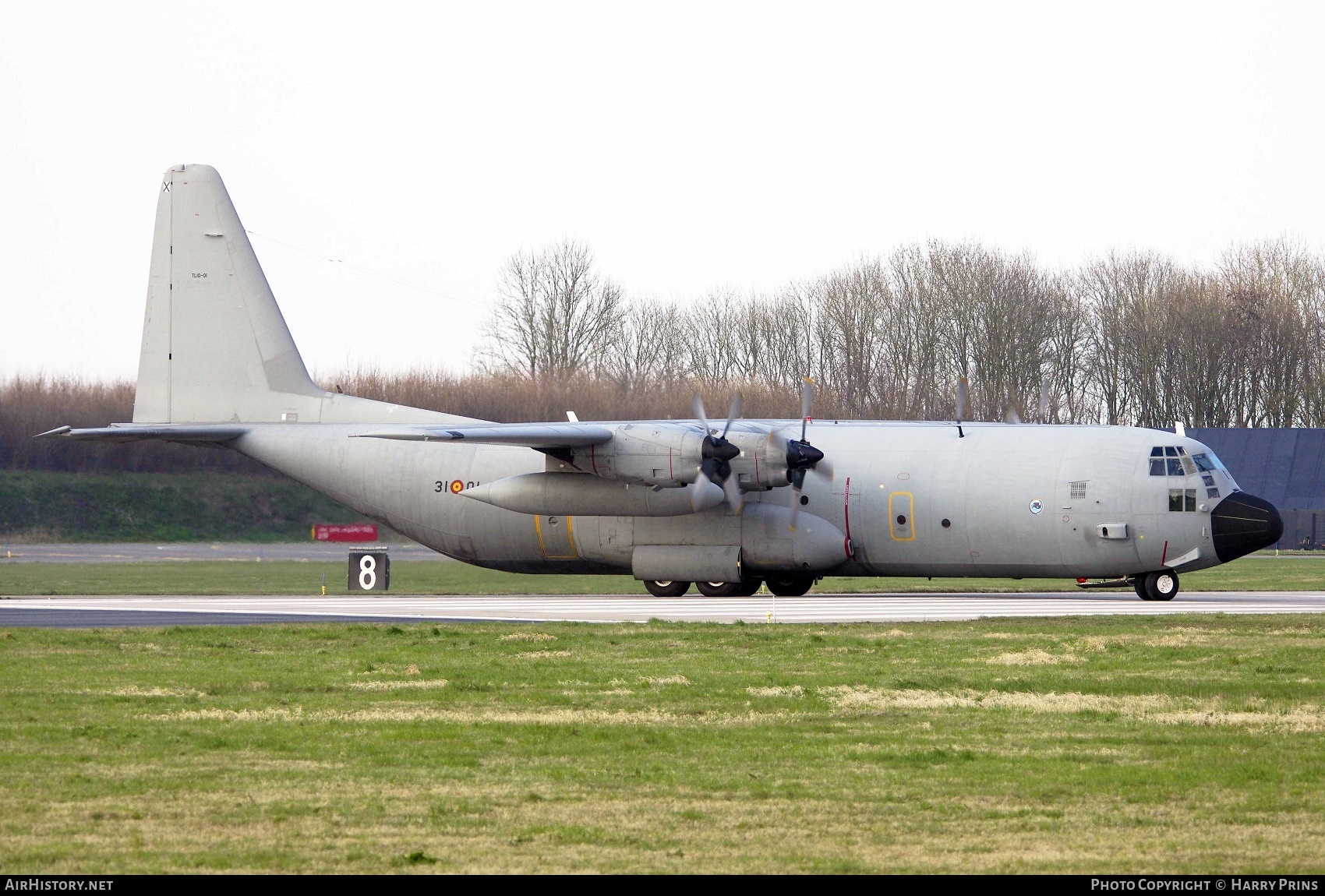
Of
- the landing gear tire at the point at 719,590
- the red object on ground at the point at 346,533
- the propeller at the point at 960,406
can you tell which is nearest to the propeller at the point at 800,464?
the landing gear tire at the point at 719,590

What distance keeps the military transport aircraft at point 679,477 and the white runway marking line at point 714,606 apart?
3.05ft

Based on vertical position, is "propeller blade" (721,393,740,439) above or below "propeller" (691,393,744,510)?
above

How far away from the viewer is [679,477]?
30.2 meters

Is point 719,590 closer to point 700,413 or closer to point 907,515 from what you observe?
point 700,413

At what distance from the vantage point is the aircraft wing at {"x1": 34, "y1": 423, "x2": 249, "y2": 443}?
32938 mm

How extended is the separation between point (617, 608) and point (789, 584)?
6.19 m

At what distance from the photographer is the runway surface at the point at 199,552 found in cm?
4838

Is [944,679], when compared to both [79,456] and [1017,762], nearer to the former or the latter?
[1017,762]

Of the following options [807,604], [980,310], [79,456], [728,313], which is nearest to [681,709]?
[807,604]

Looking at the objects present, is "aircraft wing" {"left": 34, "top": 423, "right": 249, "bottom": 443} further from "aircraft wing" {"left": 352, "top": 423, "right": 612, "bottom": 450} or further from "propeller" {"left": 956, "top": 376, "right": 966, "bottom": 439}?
"propeller" {"left": 956, "top": 376, "right": 966, "bottom": 439}

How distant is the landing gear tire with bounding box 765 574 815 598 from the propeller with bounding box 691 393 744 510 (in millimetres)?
3088

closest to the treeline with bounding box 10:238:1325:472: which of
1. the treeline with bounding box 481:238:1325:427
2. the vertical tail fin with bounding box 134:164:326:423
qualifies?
the treeline with bounding box 481:238:1325:427

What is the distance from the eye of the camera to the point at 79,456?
6875 centimetres

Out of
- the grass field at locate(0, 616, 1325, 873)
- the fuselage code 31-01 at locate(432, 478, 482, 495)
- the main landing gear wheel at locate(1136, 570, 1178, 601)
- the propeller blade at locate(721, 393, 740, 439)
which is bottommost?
the grass field at locate(0, 616, 1325, 873)
